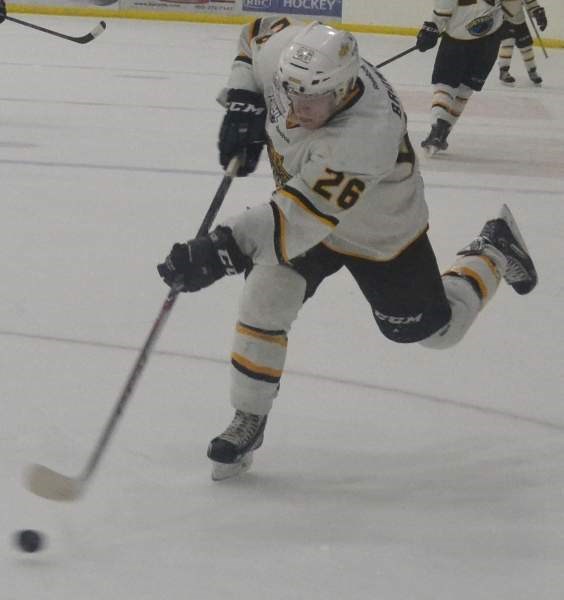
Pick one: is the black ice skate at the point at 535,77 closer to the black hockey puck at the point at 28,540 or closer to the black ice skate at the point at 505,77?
the black ice skate at the point at 505,77

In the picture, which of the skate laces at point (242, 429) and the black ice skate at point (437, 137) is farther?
the black ice skate at point (437, 137)

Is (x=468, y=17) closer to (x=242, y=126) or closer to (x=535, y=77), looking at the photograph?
(x=535, y=77)

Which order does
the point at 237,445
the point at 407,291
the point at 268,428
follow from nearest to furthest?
the point at 237,445 → the point at 407,291 → the point at 268,428

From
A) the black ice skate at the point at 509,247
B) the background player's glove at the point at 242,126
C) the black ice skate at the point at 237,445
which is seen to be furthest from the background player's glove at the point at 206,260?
the black ice skate at the point at 509,247

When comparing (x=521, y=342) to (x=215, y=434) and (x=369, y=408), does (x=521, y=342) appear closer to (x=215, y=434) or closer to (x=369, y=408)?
(x=369, y=408)

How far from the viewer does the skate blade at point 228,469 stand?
6.73 feet

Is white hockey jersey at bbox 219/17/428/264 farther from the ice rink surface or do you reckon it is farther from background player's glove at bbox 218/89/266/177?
the ice rink surface

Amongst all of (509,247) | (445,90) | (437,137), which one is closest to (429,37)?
(445,90)

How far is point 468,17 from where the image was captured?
16.1 ft

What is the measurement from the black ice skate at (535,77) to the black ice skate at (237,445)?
19.6 ft

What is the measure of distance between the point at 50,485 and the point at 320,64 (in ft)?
2.70

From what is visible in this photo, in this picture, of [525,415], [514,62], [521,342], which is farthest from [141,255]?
[514,62]

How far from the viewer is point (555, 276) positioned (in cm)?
343

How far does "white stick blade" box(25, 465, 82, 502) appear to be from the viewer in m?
1.86
